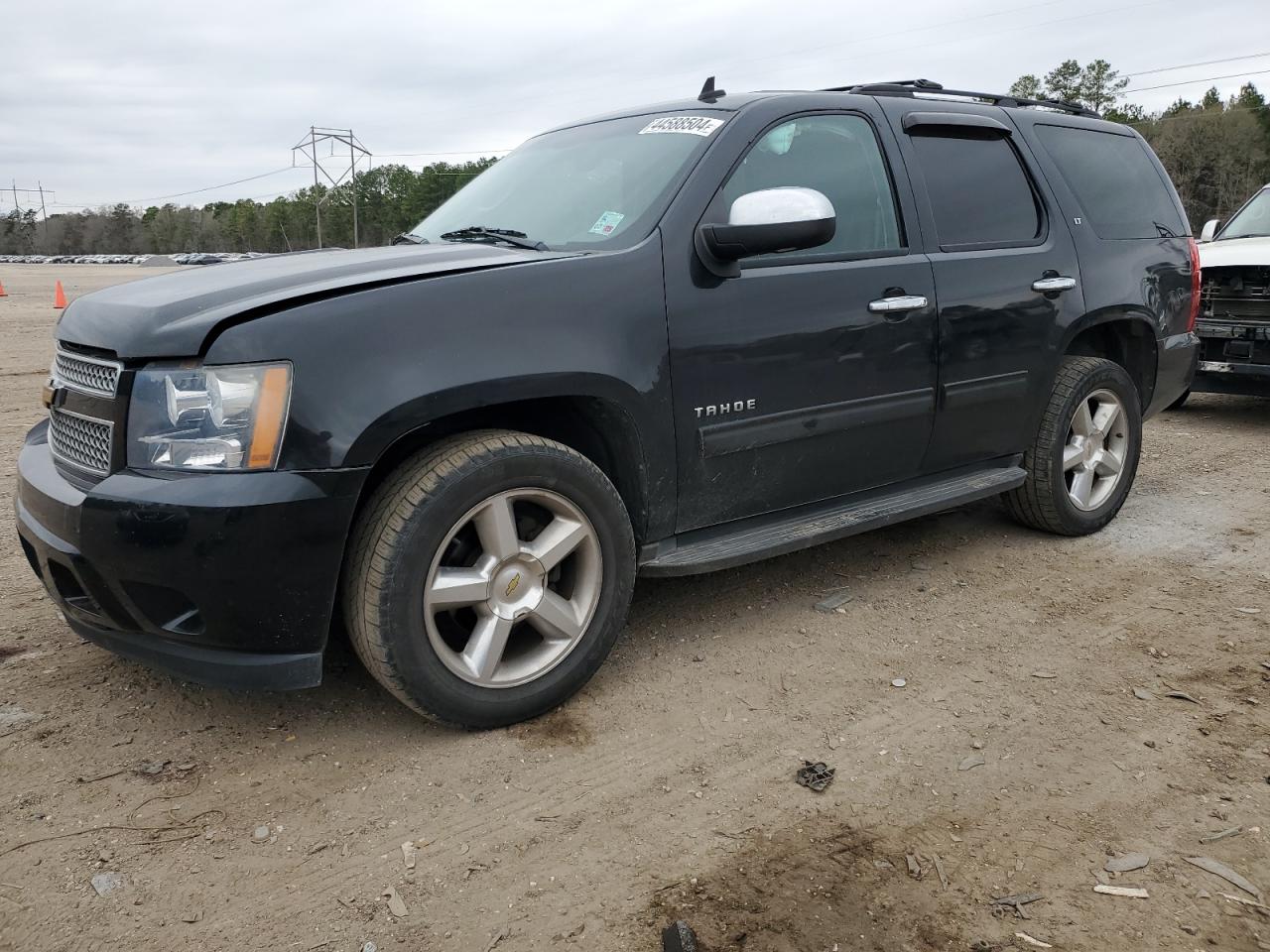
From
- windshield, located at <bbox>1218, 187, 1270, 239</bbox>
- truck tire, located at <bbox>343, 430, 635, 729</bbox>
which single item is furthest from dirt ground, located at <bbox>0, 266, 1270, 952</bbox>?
windshield, located at <bbox>1218, 187, 1270, 239</bbox>

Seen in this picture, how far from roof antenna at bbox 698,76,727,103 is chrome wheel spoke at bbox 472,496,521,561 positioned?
5.88 feet

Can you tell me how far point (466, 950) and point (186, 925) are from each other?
61 cm

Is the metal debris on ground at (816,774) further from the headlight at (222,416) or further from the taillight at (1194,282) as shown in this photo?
the taillight at (1194,282)

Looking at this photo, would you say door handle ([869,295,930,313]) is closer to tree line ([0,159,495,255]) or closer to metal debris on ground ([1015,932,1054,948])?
metal debris on ground ([1015,932,1054,948])

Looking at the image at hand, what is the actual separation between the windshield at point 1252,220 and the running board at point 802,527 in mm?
5988

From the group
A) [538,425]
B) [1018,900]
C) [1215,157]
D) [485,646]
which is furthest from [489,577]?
[1215,157]

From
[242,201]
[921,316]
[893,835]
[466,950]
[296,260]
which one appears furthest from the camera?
[242,201]

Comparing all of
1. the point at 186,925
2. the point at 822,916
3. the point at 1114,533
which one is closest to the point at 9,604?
the point at 186,925

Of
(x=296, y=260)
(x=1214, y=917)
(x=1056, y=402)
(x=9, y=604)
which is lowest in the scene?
(x=1214, y=917)

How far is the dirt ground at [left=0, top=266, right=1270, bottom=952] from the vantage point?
2.08m

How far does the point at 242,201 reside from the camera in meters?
132

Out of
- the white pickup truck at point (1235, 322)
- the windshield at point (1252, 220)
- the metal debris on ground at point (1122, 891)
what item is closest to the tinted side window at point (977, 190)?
the metal debris on ground at point (1122, 891)

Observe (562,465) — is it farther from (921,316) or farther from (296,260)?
(921,316)

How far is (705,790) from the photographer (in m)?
2.55
